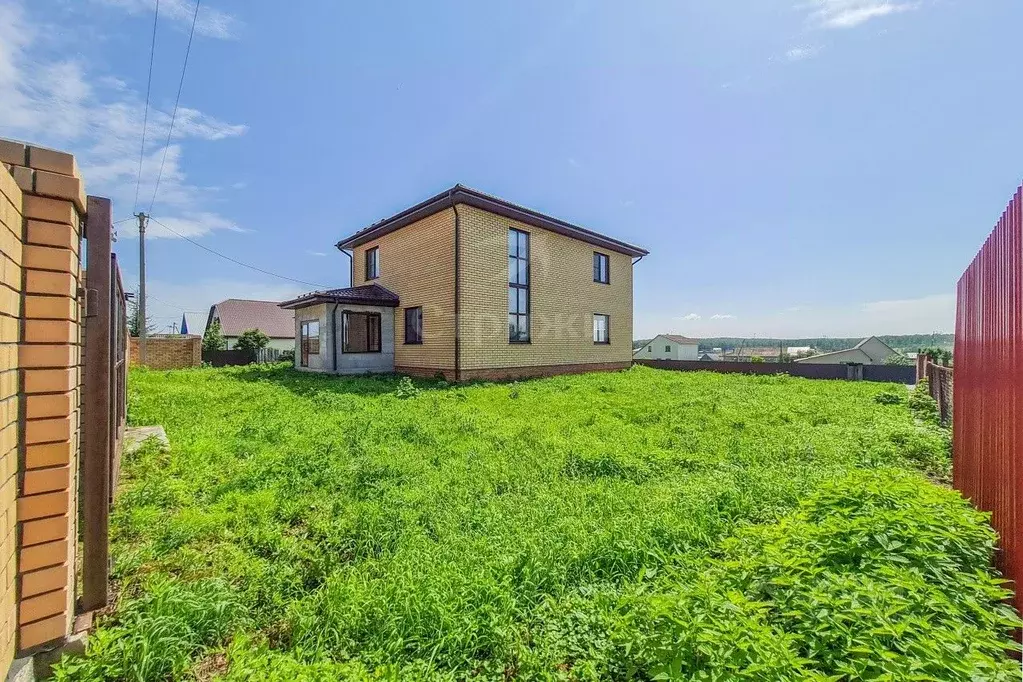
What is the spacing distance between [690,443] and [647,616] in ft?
14.3

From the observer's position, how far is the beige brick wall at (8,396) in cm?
139

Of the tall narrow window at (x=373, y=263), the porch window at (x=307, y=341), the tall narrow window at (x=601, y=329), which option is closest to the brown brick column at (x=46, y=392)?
the porch window at (x=307, y=341)

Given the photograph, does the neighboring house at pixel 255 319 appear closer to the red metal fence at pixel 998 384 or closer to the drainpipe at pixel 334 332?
the drainpipe at pixel 334 332

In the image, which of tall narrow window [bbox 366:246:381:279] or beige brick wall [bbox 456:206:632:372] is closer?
beige brick wall [bbox 456:206:632:372]

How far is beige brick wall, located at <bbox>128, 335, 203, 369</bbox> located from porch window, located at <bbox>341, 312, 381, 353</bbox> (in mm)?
7278

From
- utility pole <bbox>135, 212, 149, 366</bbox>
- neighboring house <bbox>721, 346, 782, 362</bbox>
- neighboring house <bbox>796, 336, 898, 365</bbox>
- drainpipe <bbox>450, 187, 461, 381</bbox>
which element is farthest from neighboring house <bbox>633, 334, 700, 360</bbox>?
utility pole <bbox>135, 212, 149, 366</bbox>

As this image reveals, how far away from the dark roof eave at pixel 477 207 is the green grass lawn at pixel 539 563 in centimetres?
772

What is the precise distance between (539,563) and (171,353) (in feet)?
64.7

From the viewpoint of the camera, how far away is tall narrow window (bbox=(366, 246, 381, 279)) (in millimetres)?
14961

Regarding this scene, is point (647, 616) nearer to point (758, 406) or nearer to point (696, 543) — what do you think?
point (696, 543)

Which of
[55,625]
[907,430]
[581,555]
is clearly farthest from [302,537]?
[907,430]

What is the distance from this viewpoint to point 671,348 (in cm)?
4891

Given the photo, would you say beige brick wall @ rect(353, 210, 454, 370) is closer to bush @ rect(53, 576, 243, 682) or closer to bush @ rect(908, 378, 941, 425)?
bush @ rect(53, 576, 243, 682)

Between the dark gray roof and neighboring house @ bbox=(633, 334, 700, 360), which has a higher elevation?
the dark gray roof
